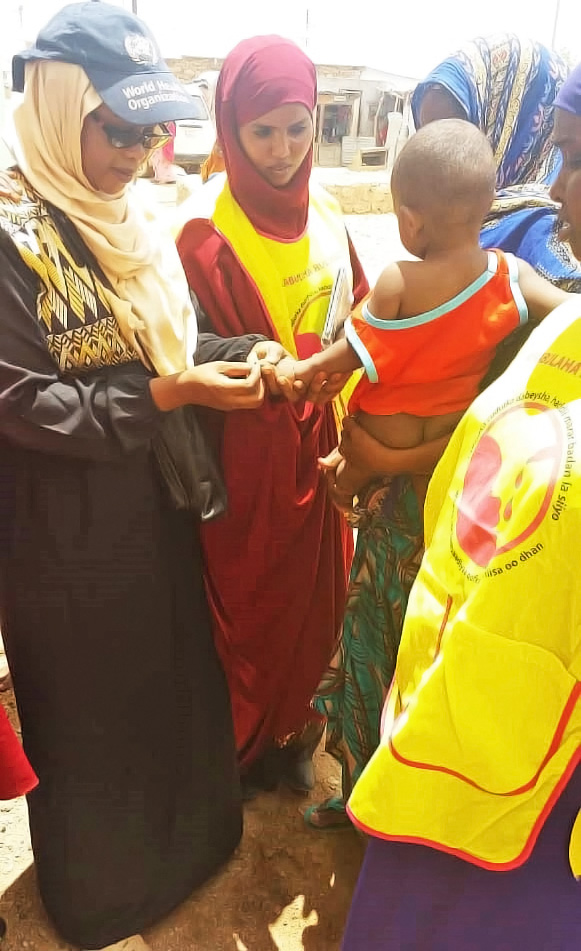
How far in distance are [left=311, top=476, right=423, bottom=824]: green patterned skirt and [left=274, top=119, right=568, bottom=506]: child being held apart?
0.20m

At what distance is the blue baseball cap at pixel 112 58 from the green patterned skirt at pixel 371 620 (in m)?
0.67

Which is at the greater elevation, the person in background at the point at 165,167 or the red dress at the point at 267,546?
the person in background at the point at 165,167

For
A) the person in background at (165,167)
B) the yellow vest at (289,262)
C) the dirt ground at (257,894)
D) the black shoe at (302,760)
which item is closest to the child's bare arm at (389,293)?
the yellow vest at (289,262)

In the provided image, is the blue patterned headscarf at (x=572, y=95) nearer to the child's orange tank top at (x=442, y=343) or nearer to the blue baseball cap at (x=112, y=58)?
the child's orange tank top at (x=442, y=343)

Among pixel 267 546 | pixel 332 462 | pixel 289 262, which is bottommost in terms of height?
pixel 267 546

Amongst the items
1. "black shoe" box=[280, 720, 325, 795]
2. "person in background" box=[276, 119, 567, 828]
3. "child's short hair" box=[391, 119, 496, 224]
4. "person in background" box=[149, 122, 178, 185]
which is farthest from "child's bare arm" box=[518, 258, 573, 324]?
"black shoe" box=[280, 720, 325, 795]

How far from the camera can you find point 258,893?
164 centimetres

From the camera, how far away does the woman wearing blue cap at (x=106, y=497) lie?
105 centimetres

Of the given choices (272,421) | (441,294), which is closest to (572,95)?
(441,294)

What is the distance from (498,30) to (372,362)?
0.86 metres

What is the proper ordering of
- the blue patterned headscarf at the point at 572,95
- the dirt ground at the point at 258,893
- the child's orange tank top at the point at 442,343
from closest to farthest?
the blue patterned headscarf at the point at 572,95 < the child's orange tank top at the point at 442,343 < the dirt ground at the point at 258,893

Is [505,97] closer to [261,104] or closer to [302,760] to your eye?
[261,104]

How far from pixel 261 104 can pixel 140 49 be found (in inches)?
11.0

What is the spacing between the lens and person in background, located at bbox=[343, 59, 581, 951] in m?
0.69
